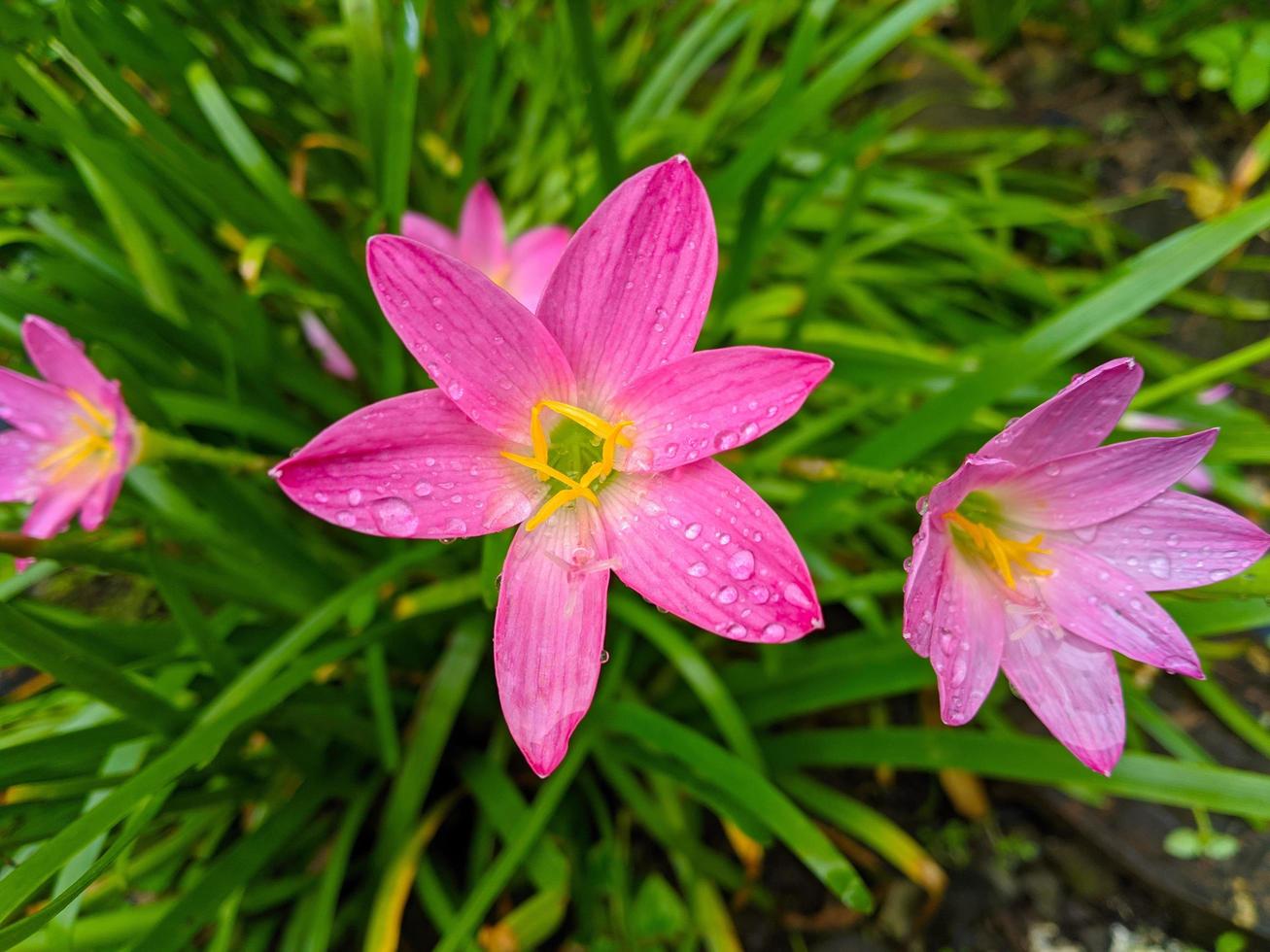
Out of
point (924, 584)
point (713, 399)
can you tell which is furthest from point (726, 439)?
point (924, 584)

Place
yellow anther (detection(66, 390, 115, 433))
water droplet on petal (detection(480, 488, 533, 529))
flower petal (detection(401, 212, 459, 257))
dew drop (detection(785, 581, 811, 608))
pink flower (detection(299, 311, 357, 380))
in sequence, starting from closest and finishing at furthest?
dew drop (detection(785, 581, 811, 608)) < water droplet on petal (detection(480, 488, 533, 529)) < yellow anther (detection(66, 390, 115, 433)) < flower petal (detection(401, 212, 459, 257)) < pink flower (detection(299, 311, 357, 380))

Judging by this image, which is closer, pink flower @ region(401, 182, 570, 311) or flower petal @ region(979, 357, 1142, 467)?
flower petal @ region(979, 357, 1142, 467)

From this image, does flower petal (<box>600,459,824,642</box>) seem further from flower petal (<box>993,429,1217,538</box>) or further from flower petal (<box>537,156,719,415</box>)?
flower petal (<box>993,429,1217,538</box>)

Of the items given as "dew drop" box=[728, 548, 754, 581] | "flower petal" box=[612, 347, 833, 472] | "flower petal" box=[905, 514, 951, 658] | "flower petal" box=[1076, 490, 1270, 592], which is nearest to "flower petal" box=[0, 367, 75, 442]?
"flower petal" box=[612, 347, 833, 472]

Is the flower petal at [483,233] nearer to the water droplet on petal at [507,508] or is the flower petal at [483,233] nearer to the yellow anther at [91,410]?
the yellow anther at [91,410]

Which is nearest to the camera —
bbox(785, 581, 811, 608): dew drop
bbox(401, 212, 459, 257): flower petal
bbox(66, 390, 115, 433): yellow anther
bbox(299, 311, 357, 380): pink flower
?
bbox(785, 581, 811, 608): dew drop

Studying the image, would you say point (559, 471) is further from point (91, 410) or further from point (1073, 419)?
point (91, 410)

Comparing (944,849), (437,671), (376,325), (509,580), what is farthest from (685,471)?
(944,849)

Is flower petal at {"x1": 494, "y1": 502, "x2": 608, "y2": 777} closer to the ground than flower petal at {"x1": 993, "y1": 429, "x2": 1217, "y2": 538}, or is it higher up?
higher up
